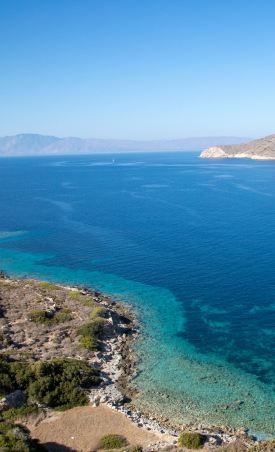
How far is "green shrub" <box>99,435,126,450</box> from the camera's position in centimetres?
2461

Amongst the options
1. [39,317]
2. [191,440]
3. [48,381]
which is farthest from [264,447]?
[39,317]

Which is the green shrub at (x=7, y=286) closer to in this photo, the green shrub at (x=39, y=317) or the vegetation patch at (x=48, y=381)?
the green shrub at (x=39, y=317)

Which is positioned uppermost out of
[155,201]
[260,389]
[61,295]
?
[155,201]

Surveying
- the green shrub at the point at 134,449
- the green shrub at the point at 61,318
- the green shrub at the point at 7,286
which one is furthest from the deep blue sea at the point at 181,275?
the green shrub at the point at 61,318

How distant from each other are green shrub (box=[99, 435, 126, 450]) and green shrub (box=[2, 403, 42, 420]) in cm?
617

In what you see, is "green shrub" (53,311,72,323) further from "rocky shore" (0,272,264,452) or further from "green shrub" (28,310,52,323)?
"green shrub" (28,310,52,323)

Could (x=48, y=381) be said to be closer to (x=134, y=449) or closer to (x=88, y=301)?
(x=134, y=449)

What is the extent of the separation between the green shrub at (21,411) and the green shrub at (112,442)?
6169 millimetres

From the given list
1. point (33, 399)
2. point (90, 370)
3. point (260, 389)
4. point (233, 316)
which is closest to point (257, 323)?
point (233, 316)

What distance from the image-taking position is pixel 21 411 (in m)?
27.5

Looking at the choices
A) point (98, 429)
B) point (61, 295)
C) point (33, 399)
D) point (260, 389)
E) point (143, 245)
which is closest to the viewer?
point (98, 429)

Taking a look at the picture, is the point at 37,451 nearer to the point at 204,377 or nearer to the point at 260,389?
the point at 204,377

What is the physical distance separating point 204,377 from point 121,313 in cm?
1624

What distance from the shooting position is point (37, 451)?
75.7 ft
